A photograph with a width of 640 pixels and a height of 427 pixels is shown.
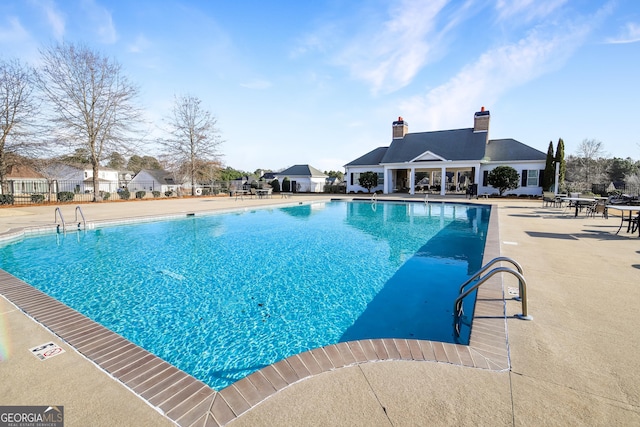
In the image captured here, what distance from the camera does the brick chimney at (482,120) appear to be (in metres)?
27.8

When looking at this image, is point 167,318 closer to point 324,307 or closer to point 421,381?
point 324,307

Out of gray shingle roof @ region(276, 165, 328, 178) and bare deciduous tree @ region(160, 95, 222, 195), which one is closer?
bare deciduous tree @ region(160, 95, 222, 195)

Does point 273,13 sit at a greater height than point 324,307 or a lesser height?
greater

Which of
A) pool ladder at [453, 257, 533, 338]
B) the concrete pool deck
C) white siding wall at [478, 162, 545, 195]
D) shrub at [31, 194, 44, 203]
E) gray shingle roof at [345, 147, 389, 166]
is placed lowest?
the concrete pool deck

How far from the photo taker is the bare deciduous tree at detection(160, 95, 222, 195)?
99.2ft

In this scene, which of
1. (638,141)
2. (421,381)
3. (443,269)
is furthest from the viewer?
(638,141)

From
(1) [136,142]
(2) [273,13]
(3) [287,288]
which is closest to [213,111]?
(1) [136,142]

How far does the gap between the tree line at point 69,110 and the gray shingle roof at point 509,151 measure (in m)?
30.1

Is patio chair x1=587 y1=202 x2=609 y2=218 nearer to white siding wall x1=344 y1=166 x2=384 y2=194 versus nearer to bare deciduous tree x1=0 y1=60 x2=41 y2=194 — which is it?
white siding wall x1=344 y1=166 x2=384 y2=194

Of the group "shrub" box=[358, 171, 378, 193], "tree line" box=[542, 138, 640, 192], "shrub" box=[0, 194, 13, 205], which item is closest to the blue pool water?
"shrub" box=[0, 194, 13, 205]

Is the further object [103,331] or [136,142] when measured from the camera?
[136,142]

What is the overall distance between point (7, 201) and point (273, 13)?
63.5 ft

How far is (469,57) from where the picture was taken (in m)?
13.3

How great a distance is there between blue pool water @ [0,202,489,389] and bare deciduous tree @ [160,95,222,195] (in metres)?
21.5
